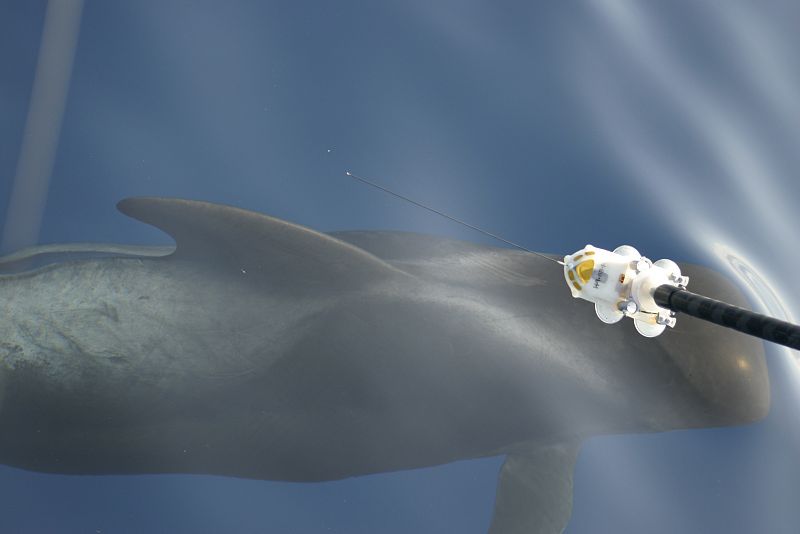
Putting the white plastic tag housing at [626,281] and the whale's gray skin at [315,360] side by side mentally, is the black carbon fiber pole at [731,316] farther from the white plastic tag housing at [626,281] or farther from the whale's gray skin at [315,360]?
the whale's gray skin at [315,360]

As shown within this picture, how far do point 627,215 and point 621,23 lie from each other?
1.61m

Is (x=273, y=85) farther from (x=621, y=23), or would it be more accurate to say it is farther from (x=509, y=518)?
(x=509, y=518)

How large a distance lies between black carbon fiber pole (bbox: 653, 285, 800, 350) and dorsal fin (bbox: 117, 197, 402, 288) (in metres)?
1.71

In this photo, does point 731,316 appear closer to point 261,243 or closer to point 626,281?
point 626,281

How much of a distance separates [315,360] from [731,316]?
2377mm

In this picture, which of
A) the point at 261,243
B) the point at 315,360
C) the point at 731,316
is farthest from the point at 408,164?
the point at 731,316

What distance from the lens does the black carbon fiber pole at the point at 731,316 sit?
8.95 ft

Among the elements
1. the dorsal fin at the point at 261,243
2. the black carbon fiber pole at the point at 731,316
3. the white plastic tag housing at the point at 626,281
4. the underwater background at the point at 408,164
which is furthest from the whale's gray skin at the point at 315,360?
the black carbon fiber pole at the point at 731,316

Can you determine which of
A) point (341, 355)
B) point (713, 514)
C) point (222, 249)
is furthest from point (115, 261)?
point (713, 514)

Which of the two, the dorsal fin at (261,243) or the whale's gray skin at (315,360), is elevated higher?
the dorsal fin at (261,243)

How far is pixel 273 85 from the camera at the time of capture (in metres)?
5.74

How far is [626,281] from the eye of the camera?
3.60 m

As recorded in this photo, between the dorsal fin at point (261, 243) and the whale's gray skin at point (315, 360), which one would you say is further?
the whale's gray skin at point (315, 360)

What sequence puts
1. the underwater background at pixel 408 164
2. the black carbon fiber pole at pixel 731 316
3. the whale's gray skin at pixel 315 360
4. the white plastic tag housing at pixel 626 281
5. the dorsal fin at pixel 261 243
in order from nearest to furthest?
1. the black carbon fiber pole at pixel 731 316
2. the white plastic tag housing at pixel 626 281
3. the dorsal fin at pixel 261 243
4. the whale's gray skin at pixel 315 360
5. the underwater background at pixel 408 164
